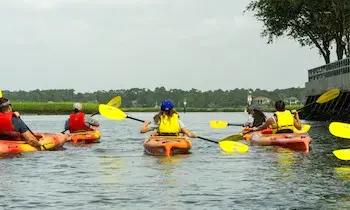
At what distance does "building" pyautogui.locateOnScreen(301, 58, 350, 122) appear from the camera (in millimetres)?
47719

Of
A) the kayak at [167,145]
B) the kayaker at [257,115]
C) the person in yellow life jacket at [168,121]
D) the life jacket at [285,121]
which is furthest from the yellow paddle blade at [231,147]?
the kayaker at [257,115]

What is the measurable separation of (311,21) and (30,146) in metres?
38.8

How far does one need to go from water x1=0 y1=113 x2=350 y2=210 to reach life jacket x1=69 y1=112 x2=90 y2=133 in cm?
477

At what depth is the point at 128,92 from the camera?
17188 centimetres

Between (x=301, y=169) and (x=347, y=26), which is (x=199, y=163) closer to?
(x=301, y=169)

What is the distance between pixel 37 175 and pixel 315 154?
8.21m

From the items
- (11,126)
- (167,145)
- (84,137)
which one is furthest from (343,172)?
(84,137)

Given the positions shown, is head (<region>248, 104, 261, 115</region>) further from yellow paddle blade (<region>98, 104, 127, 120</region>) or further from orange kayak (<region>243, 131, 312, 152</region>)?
yellow paddle blade (<region>98, 104, 127, 120</region>)

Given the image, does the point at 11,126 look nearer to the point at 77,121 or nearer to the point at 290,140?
the point at 77,121

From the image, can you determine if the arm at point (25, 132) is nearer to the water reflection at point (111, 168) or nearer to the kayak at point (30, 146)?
the kayak at point (30, 146)

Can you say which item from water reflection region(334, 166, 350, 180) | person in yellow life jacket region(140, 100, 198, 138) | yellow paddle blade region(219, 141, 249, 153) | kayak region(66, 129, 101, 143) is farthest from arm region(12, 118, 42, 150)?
water reflection region(334, 166, 350, 180)

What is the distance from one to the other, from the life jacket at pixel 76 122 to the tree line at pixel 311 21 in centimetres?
2781

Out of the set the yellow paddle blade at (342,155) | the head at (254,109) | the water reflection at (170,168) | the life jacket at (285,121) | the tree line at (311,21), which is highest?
the tree line at (311,21)

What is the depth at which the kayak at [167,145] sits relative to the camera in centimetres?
1967
